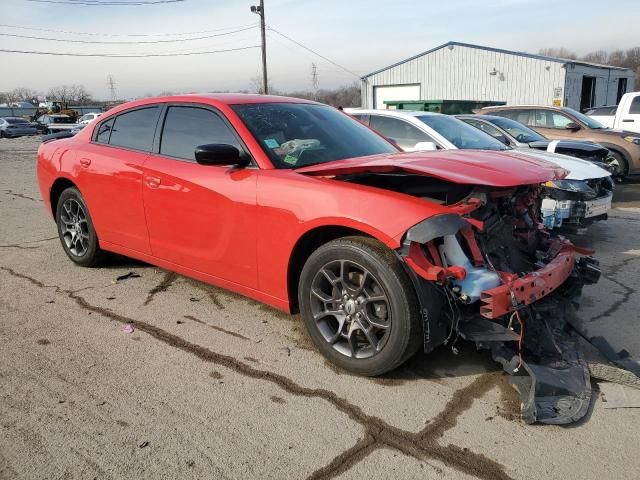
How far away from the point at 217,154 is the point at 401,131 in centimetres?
473

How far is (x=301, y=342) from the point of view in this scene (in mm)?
3693

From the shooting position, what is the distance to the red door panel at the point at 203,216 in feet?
11.9

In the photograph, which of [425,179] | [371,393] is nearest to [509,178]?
[425,179]

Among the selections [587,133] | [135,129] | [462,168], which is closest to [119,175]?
[135,129]

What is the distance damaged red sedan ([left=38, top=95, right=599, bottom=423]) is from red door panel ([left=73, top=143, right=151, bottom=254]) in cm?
2

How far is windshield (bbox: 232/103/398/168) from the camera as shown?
12.4ft

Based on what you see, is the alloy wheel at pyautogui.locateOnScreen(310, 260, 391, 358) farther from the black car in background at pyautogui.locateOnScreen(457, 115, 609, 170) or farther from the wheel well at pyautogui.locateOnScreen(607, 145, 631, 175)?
the wheel well at pyautogui.locateOnScreen(607, 145, 631, 175)

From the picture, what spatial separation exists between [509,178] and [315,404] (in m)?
Result: 1.64

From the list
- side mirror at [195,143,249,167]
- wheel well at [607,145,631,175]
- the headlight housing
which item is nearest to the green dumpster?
wheel well at [607,145,631,175]

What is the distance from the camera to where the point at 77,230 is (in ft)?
17.4

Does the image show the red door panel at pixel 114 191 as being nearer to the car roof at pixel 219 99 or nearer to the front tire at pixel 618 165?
the car roof at pixel 219 99

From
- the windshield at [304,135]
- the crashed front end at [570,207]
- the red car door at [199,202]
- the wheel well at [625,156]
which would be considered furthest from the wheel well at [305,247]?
the wheel well at [625,156]

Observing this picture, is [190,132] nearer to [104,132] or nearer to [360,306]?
[104,132]

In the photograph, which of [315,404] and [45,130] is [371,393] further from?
[45,130]
